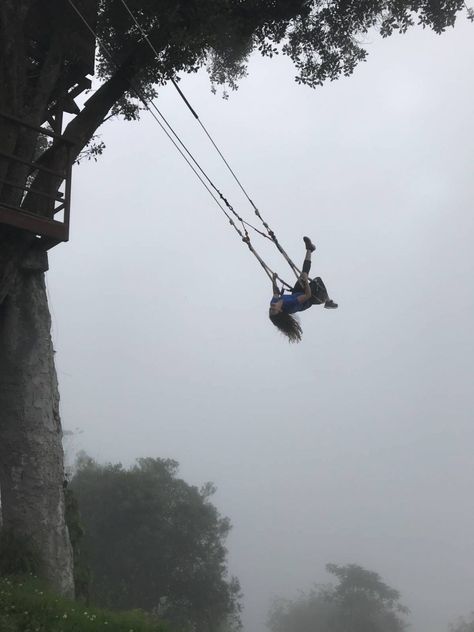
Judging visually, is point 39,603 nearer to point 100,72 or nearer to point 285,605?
point 100,72

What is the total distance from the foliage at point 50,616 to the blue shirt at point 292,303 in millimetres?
5693

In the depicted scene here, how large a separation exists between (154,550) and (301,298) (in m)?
26.4

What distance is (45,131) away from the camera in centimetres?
897

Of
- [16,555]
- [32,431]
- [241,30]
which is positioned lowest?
[16,555]

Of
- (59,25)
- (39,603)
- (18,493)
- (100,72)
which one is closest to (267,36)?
(100,72)

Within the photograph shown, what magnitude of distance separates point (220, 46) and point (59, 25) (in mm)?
3783

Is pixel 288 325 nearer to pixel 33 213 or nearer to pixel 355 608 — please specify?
pixel 33 213

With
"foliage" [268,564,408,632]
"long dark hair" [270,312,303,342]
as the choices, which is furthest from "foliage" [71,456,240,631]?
"foliage" [268,564,408,632]

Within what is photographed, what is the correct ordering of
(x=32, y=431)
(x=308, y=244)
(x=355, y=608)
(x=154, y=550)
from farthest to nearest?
1. (x=355, y=608)
2. (x=154, y=550)
3. (x=308, y=244)
4. (x=32, y=431)

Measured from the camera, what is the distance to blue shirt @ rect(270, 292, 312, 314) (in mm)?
10680

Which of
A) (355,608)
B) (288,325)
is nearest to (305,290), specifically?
(288,325)

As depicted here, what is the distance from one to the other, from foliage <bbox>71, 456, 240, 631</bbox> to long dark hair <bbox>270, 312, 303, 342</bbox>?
79.4 ft

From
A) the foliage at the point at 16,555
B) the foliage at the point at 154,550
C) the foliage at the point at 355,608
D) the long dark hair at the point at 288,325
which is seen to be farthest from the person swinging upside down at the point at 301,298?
the foliage at the point at 355,608

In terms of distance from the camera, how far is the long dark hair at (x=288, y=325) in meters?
11.0
